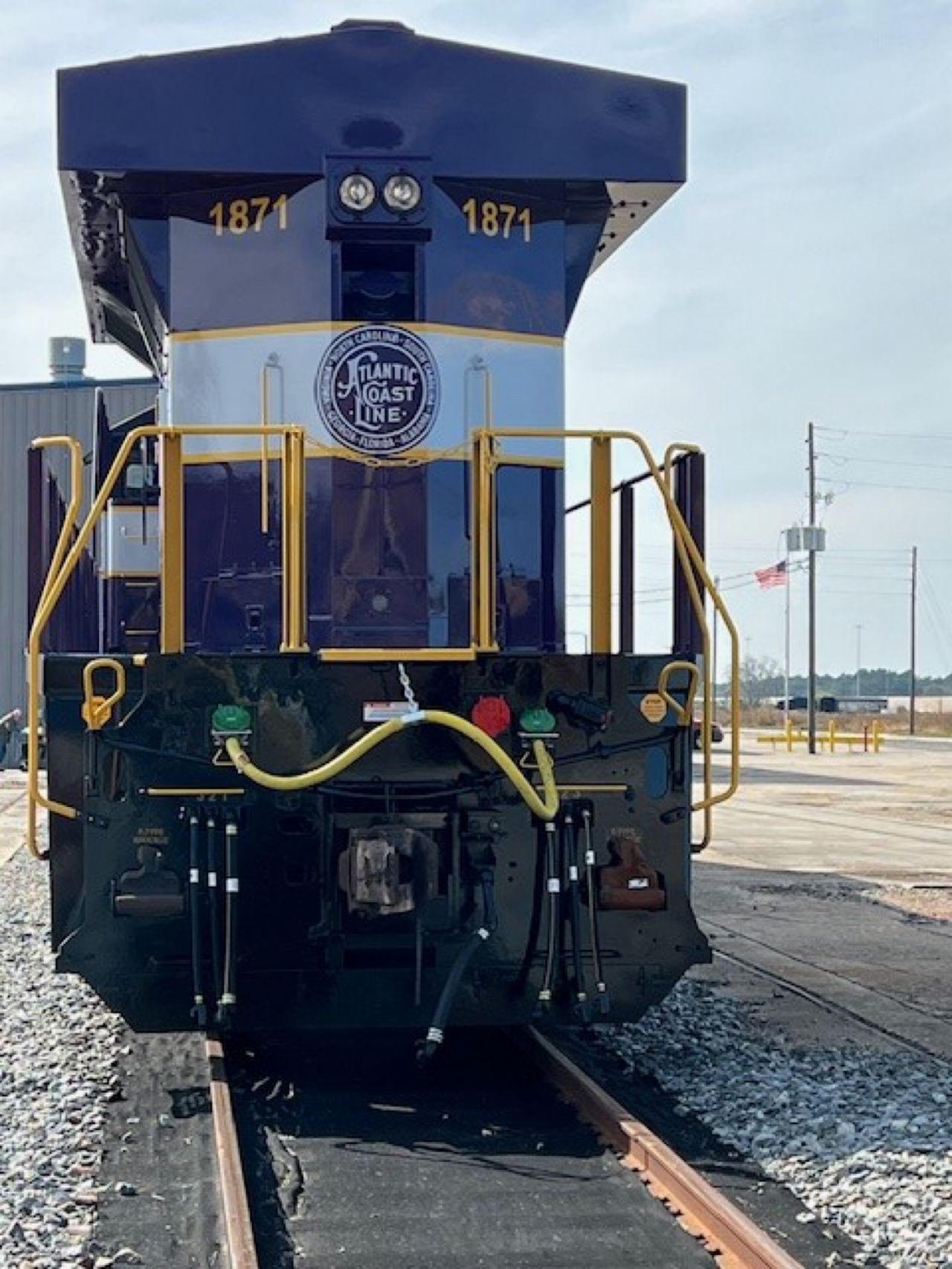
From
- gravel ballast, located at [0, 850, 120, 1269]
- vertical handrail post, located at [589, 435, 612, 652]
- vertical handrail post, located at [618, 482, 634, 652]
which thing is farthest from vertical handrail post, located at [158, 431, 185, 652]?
vertical handrail post, located at [618, 482, 634, 652]

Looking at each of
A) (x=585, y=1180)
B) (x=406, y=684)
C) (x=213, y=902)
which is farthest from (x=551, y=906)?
(x=213, y=902)

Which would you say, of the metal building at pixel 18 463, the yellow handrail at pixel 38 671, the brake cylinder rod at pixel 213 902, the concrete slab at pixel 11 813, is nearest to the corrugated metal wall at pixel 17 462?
the metal building at pixel 18 463

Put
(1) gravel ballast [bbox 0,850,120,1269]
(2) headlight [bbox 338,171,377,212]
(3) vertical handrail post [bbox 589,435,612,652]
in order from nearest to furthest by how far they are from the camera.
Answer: (1) gravel ballast [bbox 0,850,120,1269] → (3) vertical handrail post [bbox 589,435,612,652] → (2) headlight [bbox 338,171,377,212]

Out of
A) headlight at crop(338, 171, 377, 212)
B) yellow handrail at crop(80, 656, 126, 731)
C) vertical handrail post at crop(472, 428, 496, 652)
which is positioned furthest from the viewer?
headlight at crop(338, 171, 377, 212)

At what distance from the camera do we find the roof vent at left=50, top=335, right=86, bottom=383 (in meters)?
29.4

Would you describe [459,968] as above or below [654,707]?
below

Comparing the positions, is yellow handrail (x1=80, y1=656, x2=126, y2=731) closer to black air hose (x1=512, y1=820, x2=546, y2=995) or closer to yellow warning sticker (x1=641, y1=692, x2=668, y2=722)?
black air hose (x1=512, y1=820, x2=546, y2=995)

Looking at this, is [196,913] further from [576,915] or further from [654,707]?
[654,707]

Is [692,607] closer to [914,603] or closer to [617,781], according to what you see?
[617,781]

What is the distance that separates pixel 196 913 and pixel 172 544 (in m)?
1.37

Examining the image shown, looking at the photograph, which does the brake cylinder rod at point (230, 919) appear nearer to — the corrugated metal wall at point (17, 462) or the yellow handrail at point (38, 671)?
the yellow handrail at point (38, 671)

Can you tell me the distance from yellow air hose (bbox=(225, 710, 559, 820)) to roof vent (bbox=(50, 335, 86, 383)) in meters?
25.1

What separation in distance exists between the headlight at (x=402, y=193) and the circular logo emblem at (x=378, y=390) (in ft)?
1.65

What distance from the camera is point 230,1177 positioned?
4668 millimetres
